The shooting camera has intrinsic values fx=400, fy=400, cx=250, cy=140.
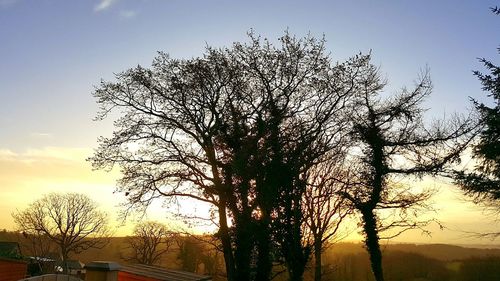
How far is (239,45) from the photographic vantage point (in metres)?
21.1

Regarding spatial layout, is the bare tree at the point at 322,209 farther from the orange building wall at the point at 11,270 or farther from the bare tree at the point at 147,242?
the bare tree at the point at 147,242

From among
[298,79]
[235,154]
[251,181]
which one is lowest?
[251,181]

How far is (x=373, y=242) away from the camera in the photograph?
915 inches

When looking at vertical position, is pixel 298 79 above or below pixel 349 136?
above

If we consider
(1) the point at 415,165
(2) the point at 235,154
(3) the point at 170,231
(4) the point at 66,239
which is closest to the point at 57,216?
(4) the point at 66,239

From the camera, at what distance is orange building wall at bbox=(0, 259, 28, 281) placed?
919 inches

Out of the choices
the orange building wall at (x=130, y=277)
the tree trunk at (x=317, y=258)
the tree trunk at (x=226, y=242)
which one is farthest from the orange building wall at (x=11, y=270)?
the tree trunk at (x=317, y=258)

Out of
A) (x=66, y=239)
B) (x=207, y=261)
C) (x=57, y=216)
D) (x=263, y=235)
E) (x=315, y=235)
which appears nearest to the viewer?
(x=263, y=235)

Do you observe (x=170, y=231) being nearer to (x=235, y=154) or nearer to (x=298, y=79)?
(x=235, y=154)

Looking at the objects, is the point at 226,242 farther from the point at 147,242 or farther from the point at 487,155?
the point at 147,242

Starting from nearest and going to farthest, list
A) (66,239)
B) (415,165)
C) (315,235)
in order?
(415,165)
(315,235)
(66,239)

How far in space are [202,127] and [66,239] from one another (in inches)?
1812

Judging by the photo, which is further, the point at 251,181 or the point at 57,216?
the point at 57,216

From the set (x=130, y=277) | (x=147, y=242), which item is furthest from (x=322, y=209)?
(x=147, y=242)
